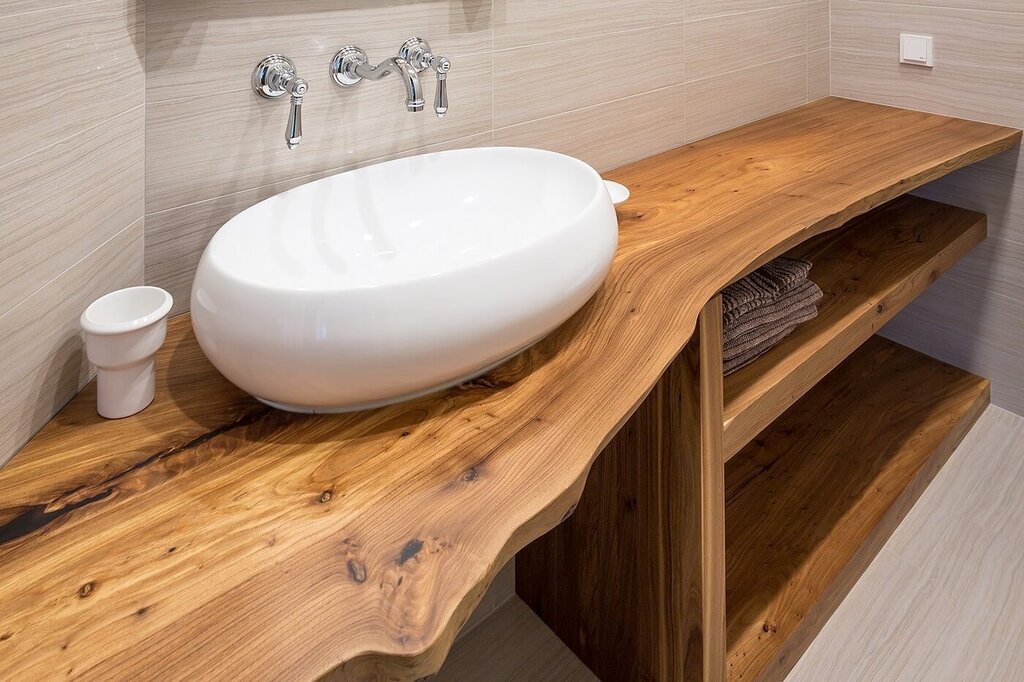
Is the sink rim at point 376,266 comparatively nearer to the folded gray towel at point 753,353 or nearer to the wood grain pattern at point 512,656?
the folded gray towel at point 753,353

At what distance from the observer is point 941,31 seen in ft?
5.97

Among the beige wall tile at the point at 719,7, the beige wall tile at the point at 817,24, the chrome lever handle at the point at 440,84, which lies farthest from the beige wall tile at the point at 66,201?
the beige wall tile at the point at 817,24

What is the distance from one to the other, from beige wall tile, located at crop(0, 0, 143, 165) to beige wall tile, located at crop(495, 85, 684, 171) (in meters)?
0.64

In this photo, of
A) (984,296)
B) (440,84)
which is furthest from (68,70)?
(984,296)

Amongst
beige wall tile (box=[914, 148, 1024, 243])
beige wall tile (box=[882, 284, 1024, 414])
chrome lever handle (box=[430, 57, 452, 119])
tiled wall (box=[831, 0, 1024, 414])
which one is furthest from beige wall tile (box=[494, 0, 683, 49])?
beige wall tile (box=[882, 284, 1024, 414])

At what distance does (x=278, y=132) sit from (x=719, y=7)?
113 centimetres

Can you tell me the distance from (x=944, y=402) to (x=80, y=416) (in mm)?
2026

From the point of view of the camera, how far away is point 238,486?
0.67 m

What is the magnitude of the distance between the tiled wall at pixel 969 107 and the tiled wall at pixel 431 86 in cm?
24

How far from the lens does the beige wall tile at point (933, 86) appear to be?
5.74 feet

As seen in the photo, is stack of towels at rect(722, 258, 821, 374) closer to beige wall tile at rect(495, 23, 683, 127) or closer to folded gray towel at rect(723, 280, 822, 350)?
folded gray towel at rect(723, 280, 822, 350)

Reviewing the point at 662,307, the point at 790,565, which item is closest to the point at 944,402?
the point at 790,565

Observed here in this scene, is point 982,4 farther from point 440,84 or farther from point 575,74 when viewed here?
point 440,84

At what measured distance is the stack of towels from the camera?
4.11 ft
